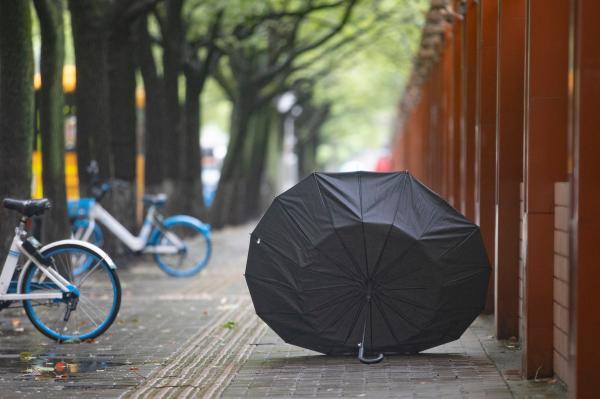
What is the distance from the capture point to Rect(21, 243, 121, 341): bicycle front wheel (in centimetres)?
965

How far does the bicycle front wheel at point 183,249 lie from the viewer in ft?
53.7

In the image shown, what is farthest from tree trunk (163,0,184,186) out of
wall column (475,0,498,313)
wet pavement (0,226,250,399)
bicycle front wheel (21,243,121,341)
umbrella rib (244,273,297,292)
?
umbrella rib (244,273,297,292)

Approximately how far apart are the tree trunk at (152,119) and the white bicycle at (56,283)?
11543 millimetres

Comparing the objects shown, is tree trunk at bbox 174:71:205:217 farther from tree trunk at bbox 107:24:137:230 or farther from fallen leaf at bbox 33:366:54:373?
fallen leaf at bbox 33:366:54:373

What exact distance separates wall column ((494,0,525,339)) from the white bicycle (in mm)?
3049

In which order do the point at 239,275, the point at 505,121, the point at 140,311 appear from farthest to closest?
1. the point at 239,275
2. the point at 140,311
3. the point at 505,121

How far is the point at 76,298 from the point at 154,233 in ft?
22.4

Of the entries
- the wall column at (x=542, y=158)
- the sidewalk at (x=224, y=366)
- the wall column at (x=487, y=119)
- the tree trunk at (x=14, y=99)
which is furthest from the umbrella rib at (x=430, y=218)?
the tree trunk at (x=14, y=99)

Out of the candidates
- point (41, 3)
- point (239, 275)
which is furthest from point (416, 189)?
point (239, 275)

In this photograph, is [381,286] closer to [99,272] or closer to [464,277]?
[464,277]

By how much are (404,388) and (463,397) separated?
47 centimetres

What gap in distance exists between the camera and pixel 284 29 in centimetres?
2939

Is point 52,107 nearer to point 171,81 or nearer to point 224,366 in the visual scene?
point 224,366

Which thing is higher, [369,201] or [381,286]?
[369,201]
